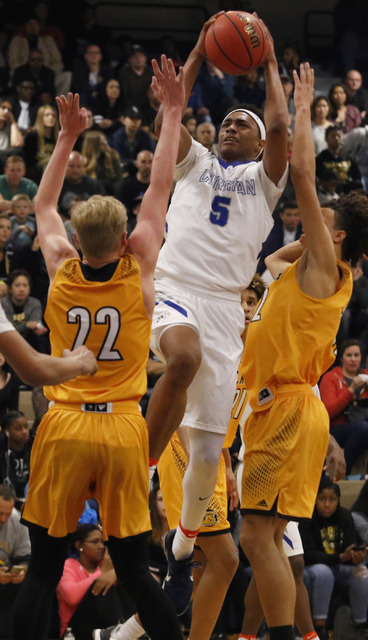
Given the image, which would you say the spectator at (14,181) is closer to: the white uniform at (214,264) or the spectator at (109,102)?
the spectator at (109,102)

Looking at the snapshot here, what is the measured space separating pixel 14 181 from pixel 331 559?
6177 mm

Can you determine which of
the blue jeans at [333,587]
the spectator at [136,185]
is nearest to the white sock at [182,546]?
the blue jeans at [333,587]

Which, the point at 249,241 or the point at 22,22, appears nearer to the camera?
the point at 249,241

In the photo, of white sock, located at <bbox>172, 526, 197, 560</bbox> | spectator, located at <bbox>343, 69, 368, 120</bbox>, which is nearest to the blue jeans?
white sock, located at <bbox>172, 526, 197, 560</bbox>

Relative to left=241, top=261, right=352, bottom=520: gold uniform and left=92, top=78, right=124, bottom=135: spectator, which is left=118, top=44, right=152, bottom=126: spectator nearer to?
left=92, top=78, right=124, bottom=135: spectator

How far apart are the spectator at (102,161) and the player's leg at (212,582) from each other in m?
7.68

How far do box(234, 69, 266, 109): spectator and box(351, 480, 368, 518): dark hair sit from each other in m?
8.52

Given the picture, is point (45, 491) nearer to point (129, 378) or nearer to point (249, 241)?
point (129, 378)

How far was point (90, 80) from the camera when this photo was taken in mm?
16141

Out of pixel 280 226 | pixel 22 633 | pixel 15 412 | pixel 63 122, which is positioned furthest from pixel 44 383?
pixel 280 226

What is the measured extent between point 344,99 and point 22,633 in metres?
13.6

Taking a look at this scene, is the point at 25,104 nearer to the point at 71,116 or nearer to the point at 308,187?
the point at 71,116

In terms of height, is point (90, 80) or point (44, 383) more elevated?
point (90, 80)

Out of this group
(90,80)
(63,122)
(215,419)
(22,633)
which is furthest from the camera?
(90,80)
